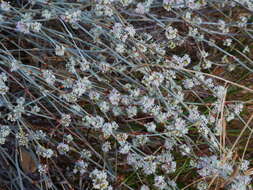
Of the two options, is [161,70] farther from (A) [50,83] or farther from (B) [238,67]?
(B) [238,67]

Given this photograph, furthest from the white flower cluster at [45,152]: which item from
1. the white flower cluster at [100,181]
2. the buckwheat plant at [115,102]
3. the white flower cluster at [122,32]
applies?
the white flower cluster at [122,32]

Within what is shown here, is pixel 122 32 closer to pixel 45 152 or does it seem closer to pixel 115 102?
pixel 115 102

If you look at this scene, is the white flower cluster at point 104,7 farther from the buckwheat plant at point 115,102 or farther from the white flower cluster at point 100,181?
→ the white flower cluster at point 100,181

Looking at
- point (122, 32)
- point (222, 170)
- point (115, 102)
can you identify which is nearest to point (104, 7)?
point (122, 32)

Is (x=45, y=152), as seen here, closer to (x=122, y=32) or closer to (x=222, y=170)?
(x=122, y=32)

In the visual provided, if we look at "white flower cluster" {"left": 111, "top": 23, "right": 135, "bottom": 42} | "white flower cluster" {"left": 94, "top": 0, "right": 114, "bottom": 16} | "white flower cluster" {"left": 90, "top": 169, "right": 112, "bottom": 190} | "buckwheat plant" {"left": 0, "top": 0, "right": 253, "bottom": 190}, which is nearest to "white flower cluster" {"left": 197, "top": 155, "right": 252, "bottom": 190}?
"buckwheat plant" {"left": 0, "top": 0, "right": 253, "bottom": 190}

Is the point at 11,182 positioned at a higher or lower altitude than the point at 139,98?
lower

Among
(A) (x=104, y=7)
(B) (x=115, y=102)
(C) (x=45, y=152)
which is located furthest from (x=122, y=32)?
(C) (x=45, y=152)

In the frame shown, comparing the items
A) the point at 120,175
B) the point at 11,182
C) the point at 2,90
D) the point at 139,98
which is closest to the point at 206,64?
the point at 139,98

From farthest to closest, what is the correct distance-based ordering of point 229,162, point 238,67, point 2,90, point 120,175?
point 238,67
point 120,175
point 229,162
point 2,90

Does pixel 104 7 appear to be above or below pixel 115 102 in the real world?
above

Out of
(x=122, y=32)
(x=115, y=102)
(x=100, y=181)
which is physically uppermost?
(x=122, y=32)
